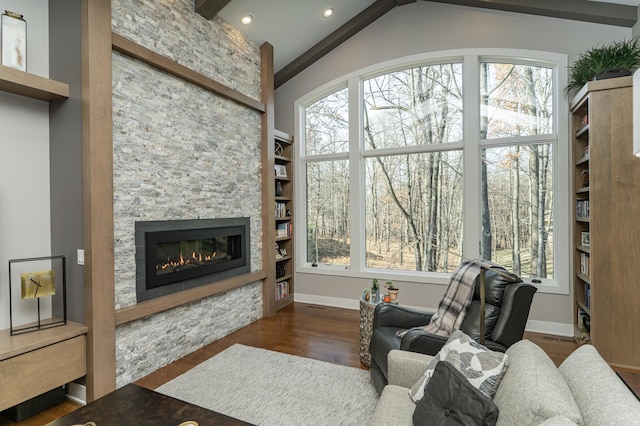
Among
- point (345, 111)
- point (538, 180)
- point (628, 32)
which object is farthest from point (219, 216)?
point (628, 32)

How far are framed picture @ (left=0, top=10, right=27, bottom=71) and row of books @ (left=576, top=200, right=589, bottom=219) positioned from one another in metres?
5.18

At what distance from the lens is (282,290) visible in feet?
16.6

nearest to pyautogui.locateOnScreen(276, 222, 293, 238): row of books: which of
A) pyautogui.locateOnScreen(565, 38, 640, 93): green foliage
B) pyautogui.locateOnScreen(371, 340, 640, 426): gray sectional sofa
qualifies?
pyautogui.locateOnScreen(371, 340, 640, 426): gray sectional sofa

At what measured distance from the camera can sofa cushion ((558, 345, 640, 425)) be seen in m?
0.95

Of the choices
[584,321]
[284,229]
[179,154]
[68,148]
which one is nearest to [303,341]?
[284,229]

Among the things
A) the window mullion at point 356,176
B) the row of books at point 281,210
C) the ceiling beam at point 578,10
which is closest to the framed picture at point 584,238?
the ceiling beam at point 578,10

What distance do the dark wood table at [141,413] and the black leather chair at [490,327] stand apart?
1.19 m

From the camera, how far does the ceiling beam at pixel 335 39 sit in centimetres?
452

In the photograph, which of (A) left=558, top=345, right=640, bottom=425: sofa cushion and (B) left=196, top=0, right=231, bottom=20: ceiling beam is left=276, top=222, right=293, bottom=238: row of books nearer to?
(B) left=196, top=0, right=231, bottom=20: ceiling beam

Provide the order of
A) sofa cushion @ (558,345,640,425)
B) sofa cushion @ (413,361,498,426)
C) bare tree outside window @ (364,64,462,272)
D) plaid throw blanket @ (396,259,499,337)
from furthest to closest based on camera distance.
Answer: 1. bare tree outside window @ (364,64,462,272)
2. plaid throw blanket @ (396,259,499,337)
3. sofa cushion @ (413,361,498,426)
4. sofa cushion @ (558,345,640,425)

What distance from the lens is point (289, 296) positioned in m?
5.20

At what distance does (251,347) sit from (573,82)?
4.57 meters

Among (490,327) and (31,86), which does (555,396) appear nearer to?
(490,327)

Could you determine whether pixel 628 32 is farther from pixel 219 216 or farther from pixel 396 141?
pixel 219 216
